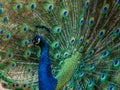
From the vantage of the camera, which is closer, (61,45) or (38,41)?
(38,41)

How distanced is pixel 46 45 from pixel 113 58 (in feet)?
2.48

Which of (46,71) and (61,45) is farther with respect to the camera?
(61,45)

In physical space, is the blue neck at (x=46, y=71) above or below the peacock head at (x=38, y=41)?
below

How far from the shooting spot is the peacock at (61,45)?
555 centimetres

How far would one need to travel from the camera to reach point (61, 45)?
586 cm

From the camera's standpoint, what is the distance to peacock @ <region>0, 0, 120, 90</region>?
5547 mm

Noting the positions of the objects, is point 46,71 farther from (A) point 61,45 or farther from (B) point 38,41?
(A) point 61,45

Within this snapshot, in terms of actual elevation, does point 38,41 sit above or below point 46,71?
above

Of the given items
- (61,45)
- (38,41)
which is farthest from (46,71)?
(61,45)

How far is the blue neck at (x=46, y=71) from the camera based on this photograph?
549 centimetres

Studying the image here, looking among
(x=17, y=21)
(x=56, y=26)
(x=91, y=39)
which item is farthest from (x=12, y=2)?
(x=91, y=39)

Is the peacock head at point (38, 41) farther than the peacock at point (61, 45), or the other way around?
the peacock at point (61, 45)

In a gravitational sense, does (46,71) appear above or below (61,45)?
below

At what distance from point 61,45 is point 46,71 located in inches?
18.2
